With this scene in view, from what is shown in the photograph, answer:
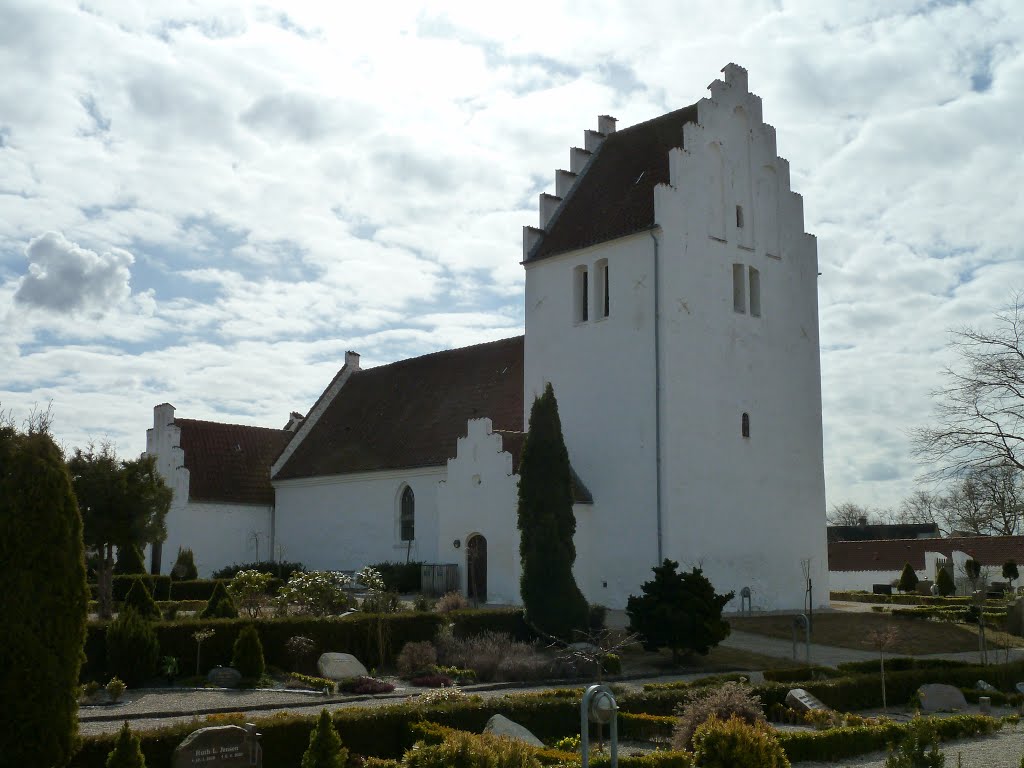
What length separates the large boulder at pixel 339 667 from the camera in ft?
60.3

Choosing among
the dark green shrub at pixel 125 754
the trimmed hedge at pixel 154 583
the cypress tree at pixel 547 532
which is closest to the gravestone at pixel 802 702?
the cypress tree at pixel 547 532

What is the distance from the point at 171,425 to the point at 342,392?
6742 millimetres

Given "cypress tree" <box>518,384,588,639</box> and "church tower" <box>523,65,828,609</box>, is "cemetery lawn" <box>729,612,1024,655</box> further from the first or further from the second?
"cypress tree" <box>518,384,588,639</box>

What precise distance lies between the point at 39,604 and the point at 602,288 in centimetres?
2160

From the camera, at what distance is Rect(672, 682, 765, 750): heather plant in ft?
41.8

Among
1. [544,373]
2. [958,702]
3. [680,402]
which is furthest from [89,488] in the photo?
[958,702]

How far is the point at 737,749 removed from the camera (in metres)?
10.0

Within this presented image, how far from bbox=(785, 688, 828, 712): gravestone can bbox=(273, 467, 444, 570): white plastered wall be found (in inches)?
704

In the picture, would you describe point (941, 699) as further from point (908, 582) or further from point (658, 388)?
point (908, 582)

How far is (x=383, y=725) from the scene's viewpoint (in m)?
12.2

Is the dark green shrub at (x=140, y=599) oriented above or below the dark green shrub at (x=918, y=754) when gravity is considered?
above

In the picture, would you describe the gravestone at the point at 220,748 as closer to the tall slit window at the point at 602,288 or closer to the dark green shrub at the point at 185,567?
the tall slit window at the point at 602,288

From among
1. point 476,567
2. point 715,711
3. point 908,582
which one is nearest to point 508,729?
point 715,711

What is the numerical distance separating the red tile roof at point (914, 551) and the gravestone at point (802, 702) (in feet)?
129
